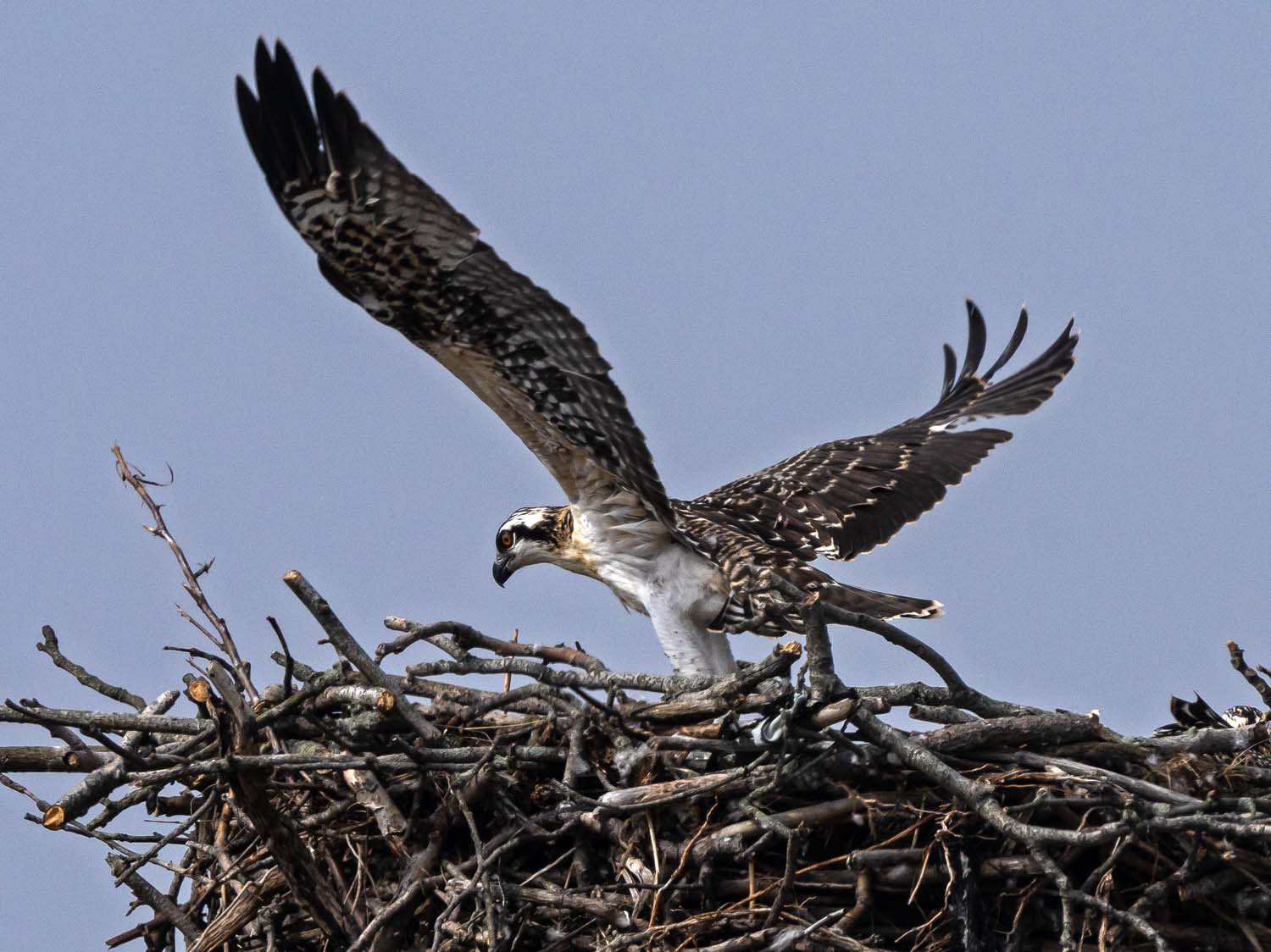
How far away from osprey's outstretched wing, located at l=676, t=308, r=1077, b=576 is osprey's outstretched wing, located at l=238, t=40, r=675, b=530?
898 mm

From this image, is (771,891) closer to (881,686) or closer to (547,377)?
(881,686)

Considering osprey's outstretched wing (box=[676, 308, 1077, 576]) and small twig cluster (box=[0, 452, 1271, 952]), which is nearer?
small twig cluster (box=[0, 452, 1271, 952])

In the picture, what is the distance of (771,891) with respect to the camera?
509cm

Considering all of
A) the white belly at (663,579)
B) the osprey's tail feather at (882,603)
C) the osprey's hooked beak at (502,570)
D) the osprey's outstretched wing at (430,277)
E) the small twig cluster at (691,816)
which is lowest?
the small twig cluster at (691,816)

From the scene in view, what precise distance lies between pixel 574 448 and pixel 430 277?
43.8 inches

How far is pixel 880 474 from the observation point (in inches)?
318

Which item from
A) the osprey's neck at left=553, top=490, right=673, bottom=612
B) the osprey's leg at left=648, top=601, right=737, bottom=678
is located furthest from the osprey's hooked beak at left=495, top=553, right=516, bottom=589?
the osprey's leg at left=648, top=601, right=737, bottom=678

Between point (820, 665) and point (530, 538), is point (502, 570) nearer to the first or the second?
point (530, 538)

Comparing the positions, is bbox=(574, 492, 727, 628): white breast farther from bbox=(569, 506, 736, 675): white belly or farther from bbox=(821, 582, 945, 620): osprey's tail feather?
bbox=(821, 582, 945, 620): osprey's tail feather

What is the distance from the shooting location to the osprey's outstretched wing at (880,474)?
7.45 m

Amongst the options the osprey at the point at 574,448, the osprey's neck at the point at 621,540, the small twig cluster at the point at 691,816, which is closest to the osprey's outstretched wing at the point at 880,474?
the osprey at the point at 574,448

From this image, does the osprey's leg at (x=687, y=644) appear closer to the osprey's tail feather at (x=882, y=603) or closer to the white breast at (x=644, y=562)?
the white breast at (x=644, y=562)

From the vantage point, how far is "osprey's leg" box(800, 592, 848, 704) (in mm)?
4680

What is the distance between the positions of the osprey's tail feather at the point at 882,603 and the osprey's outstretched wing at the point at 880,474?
474mm
